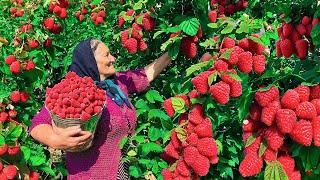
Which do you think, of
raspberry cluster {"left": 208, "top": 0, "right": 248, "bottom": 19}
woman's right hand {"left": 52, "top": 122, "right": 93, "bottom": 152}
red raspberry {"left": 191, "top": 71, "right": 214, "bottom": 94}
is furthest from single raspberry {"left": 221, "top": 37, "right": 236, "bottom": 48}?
raspberry cluster {"left": 208, "top": 0, "right": 248, "bottom": 19}

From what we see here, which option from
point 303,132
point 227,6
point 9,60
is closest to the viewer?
point 303,132

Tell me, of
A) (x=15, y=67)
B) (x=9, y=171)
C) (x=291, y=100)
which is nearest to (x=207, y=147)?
(x=291, y=100)

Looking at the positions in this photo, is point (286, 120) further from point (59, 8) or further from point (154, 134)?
point (59, 8)

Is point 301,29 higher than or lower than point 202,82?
higher

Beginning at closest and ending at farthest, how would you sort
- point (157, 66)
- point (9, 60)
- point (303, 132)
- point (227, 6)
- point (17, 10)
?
point (303, 132), point (157, 66), point (9, 60), point (227, 6), point (17, 10)

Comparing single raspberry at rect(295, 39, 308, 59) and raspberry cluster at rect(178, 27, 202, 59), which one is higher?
single raspberry at rect(295, 39, 308, 59)

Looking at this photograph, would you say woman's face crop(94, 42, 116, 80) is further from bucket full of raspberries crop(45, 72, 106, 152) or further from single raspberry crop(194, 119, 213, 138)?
single raspberry crop(194, 119, 213, 138)

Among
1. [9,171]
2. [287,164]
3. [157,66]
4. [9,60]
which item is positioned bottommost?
[9,171]

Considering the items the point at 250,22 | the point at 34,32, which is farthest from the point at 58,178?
the point at 250,22

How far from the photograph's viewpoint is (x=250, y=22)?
2037 millimetres

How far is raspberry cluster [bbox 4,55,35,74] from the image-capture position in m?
2.88

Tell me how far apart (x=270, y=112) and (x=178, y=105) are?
525 mm

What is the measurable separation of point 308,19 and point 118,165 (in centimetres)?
137

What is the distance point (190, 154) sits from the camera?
6.03 feet
